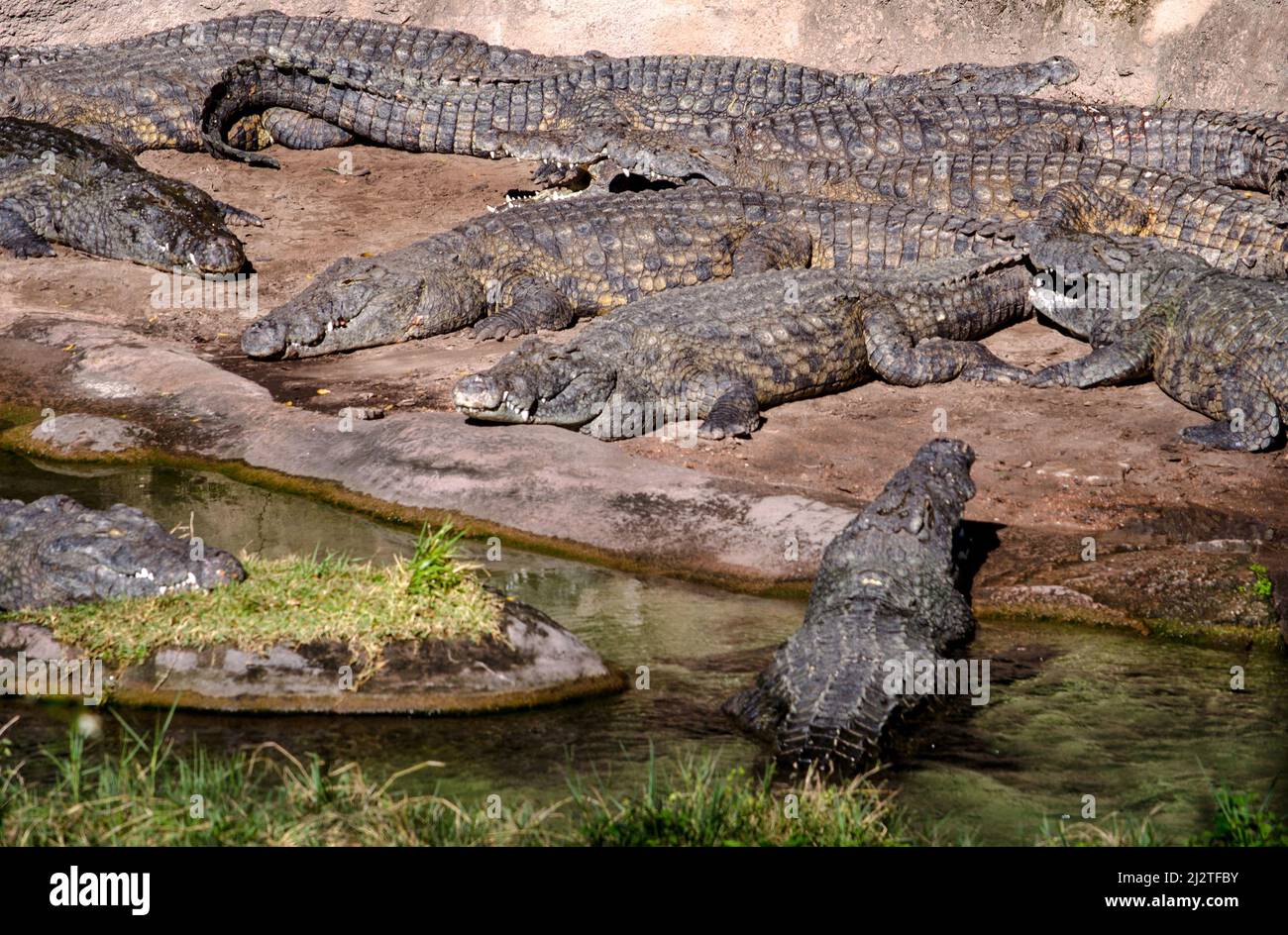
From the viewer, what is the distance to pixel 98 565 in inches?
220

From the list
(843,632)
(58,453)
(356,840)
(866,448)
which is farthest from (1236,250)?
(356,840)

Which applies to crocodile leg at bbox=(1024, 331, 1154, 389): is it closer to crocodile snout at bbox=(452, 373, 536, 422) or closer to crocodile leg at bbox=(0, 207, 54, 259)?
crocodile snout at bbox=(452, 373, 536, 422)

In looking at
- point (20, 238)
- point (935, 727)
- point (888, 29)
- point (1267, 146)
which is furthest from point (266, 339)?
point (1267, 146)

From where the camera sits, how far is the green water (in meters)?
4.61

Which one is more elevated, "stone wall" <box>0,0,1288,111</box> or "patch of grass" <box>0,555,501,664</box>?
"stone wall" <box>0,0,1288,111</box>

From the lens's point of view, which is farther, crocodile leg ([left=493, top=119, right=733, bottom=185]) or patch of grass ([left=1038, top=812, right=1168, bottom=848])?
crocodile leg ([left=493, top=119, right=733, bottom=185])

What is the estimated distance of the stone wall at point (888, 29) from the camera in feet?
39.9

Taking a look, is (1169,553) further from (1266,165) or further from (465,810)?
(1266,165)

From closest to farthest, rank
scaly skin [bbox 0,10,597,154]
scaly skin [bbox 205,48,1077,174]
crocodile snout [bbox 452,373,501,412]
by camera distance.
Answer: crocodile snout [bbox 452,373,501,412], scaly skin [bbox 0,10,597,154], scaly skin [bbox 205,48,1077,174]

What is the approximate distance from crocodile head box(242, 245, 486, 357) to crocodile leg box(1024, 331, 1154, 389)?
3.65 meters

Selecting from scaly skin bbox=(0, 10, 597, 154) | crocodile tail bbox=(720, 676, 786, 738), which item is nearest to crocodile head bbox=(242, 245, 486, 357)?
scaly skin bbox=(0, 10, 597, 154)

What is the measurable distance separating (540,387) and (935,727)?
11.1ft

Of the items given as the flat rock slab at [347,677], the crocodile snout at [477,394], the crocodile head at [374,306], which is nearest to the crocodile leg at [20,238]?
the crocodile head at [374,306]
